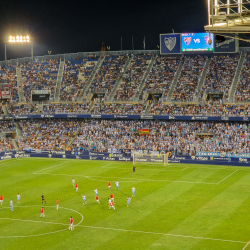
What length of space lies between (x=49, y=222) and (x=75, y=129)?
3491 centimetres

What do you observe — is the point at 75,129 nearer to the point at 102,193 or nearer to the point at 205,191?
the point at 102,193

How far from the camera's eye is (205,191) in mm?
38594

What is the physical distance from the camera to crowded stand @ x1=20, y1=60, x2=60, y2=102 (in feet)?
238

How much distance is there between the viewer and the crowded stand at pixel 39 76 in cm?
7262

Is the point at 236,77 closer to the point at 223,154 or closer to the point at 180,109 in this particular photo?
the point at 180,109

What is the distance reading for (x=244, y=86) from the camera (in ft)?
198

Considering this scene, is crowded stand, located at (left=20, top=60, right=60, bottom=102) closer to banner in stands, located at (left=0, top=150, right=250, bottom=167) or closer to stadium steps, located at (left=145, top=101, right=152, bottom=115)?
banner in stands, located at (left=0, top=150, right=250, bottom=167)

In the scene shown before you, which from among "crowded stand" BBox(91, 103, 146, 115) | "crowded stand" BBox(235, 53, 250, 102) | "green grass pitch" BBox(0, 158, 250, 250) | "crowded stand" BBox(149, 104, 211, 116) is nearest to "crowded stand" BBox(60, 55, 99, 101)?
"crowded stand" BBox(91, 103, 146, 115)

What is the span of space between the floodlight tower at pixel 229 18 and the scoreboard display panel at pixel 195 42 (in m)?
56.6

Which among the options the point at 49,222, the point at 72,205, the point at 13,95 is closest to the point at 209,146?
the point at 72,205

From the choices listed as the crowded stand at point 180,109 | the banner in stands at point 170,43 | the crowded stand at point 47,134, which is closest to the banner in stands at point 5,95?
the crowded stand at point 47,134

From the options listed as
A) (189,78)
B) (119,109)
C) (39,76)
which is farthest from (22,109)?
(189,78)

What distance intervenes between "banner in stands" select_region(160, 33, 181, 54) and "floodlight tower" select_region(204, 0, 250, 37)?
58.9 m

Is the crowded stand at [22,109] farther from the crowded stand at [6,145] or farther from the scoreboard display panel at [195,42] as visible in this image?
the scoreboard display panel at [195,42]
